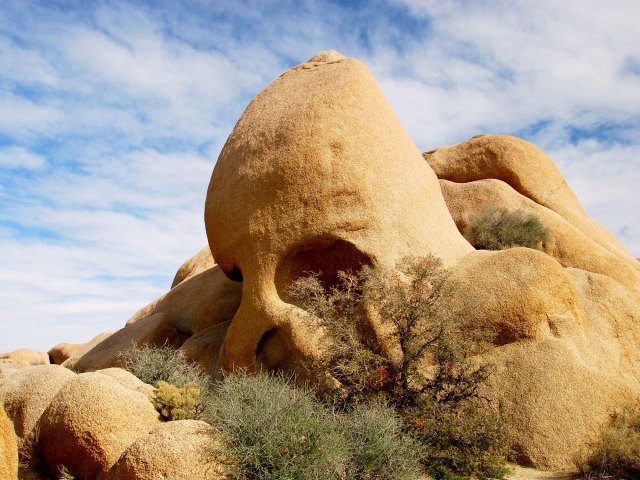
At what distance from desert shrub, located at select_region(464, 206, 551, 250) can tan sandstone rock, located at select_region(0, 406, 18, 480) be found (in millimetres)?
13341

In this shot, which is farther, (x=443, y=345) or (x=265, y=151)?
(x=265, y=151)

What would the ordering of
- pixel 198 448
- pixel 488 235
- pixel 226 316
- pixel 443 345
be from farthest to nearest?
pixel 488 235, pixel 226 316, pixel 443 345, pixel 198 448

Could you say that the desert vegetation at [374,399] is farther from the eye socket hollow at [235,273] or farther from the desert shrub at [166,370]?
the eye socket hollow at [235,273]

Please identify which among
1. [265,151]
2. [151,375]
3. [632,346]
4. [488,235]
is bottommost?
[632,346]

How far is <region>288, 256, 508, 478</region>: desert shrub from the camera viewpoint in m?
8.76

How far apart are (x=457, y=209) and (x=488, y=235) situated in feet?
6.92

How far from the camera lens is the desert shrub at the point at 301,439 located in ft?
22.2

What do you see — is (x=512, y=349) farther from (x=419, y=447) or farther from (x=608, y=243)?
(x=608, y=243)

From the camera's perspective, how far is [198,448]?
6.82 metres

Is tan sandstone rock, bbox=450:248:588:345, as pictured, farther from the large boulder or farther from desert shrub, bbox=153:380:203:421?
desert shrub, bbox=153:380:203:421

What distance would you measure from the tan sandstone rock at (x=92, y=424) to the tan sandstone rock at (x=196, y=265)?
42.9 ft

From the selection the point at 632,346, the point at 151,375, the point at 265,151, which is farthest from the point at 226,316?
the point at 632,346

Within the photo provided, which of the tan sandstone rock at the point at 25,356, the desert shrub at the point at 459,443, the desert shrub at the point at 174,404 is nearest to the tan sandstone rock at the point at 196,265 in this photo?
the tan sandstone rock at the point at 25,356

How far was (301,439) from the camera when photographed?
7059 millimetres
